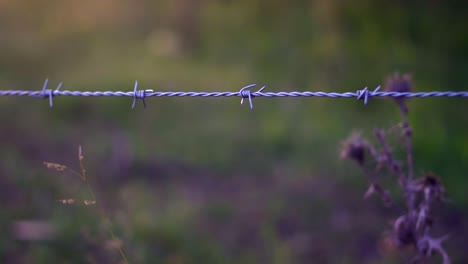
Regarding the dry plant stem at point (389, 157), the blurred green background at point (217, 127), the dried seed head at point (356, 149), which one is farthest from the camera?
the blurred green background at point (217, 127)

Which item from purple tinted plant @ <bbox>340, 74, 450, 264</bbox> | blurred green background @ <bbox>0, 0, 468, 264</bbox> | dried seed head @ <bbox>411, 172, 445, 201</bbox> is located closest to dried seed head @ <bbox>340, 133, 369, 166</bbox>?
purple tinted plant @ <bbox>340, 74, 450, 264</bbox>

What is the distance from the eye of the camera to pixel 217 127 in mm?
5645

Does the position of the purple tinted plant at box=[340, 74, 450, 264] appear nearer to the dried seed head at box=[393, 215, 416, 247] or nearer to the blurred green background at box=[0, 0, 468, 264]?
the dried seed head at box=[393, 215, 416, 247]

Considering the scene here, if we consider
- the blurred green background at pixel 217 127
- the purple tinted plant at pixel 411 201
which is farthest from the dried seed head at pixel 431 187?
the blurred green background at pixel 217 127

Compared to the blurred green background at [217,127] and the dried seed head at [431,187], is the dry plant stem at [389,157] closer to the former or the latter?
the dried seed head at [431,187]

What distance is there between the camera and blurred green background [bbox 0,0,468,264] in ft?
12.2

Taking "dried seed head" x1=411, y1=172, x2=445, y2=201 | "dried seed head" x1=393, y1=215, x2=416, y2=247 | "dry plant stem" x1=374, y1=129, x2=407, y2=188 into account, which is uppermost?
"dry plant stem" x1=374, y1=129, x2=407, y2=188

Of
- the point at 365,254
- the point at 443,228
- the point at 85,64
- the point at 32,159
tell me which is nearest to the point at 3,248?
the point at 32,159

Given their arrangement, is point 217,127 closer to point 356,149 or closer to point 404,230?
point 356,149

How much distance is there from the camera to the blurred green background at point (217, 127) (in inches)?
146

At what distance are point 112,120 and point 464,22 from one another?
176 inches

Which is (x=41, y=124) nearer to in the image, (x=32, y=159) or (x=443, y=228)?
(x=32, y=159)

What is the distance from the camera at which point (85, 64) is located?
6758 mm

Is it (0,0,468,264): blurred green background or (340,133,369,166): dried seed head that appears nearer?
(340,133,369,166): dried seed head
